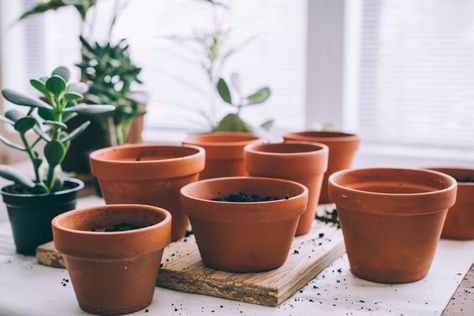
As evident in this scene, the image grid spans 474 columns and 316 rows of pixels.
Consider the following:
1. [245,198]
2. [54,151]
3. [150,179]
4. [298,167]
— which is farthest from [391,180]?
[54,151]

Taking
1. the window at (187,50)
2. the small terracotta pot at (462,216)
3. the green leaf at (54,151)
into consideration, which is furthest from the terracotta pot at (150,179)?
the window at (187,50)

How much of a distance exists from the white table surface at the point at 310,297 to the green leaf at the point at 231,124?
1.61 feet

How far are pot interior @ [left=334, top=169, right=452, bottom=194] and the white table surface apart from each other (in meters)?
0.13

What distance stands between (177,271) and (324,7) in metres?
1.02

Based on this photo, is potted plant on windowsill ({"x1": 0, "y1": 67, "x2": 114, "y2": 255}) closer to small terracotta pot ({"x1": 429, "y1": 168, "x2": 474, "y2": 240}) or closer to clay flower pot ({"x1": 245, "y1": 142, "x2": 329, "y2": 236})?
clay flower pot ({"x1": 245, "y1": 142, "x2": 329, "y2": 236})

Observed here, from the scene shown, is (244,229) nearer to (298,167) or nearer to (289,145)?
(298,167)

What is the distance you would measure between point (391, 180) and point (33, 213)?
63cm

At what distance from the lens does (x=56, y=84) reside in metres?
1.01

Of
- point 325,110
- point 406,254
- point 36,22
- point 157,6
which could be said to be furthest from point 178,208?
point 36,22

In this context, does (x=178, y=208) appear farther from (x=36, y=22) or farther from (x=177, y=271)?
(x=36, y=22)

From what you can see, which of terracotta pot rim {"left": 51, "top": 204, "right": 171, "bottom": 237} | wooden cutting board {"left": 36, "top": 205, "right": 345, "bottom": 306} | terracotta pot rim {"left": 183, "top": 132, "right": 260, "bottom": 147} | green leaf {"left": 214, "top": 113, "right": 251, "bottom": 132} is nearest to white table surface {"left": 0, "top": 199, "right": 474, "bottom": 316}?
wooden cutting board {"left": 36, "top": 205, "right": 345, "bottom": 306}

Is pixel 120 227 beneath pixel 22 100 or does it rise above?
beneath

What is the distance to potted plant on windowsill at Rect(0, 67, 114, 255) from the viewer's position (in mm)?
1024

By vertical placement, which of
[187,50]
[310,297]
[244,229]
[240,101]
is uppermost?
[187,50]
